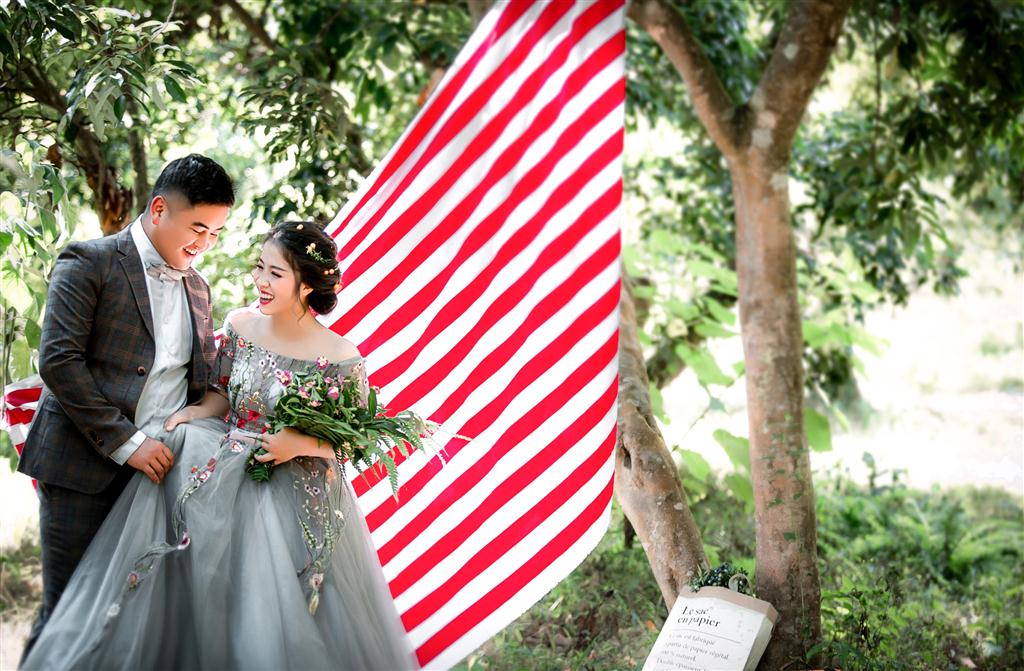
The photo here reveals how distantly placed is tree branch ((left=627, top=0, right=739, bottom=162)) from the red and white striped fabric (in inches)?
84.5

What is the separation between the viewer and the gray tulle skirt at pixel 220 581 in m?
2.54

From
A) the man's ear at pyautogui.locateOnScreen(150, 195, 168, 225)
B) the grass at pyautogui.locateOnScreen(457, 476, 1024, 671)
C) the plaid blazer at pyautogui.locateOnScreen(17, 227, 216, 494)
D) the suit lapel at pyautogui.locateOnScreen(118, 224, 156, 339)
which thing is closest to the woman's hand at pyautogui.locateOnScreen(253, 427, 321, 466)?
the plaid blazer at pyautogui.locateOnScreen(17, 227, 216, 494)

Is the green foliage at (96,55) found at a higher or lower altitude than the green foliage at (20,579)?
higher

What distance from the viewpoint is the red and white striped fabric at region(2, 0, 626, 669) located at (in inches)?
106

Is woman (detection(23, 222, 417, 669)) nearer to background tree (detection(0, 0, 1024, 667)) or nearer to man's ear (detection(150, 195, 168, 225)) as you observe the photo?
man's ear (detection(150, 195, 168, 225))

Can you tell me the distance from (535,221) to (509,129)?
0.27m

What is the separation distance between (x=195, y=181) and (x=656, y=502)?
2.25 metres

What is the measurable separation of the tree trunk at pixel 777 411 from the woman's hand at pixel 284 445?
2.12m

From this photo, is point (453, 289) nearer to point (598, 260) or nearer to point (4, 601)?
point (598, 260)

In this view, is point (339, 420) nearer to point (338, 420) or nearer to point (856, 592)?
point (338, 420)

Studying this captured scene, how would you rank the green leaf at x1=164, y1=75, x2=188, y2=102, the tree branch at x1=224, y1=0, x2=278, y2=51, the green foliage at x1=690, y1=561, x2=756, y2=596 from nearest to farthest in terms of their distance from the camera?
the green leaf at x1=164, y1=75, x2=188, y2=102 < the green foliage at x1=690, y1=561, x2=756, y2=596 < the tree branch at x1=224, y1=0, x2=278, y2=51

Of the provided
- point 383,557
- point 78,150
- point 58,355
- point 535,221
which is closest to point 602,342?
point 535,221

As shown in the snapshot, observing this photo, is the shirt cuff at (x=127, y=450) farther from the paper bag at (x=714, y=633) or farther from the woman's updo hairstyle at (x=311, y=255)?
the paper bag at (x=714, y=633)

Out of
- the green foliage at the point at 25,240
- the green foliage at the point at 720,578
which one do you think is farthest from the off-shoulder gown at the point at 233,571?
the green foliage at the point at 720,578
